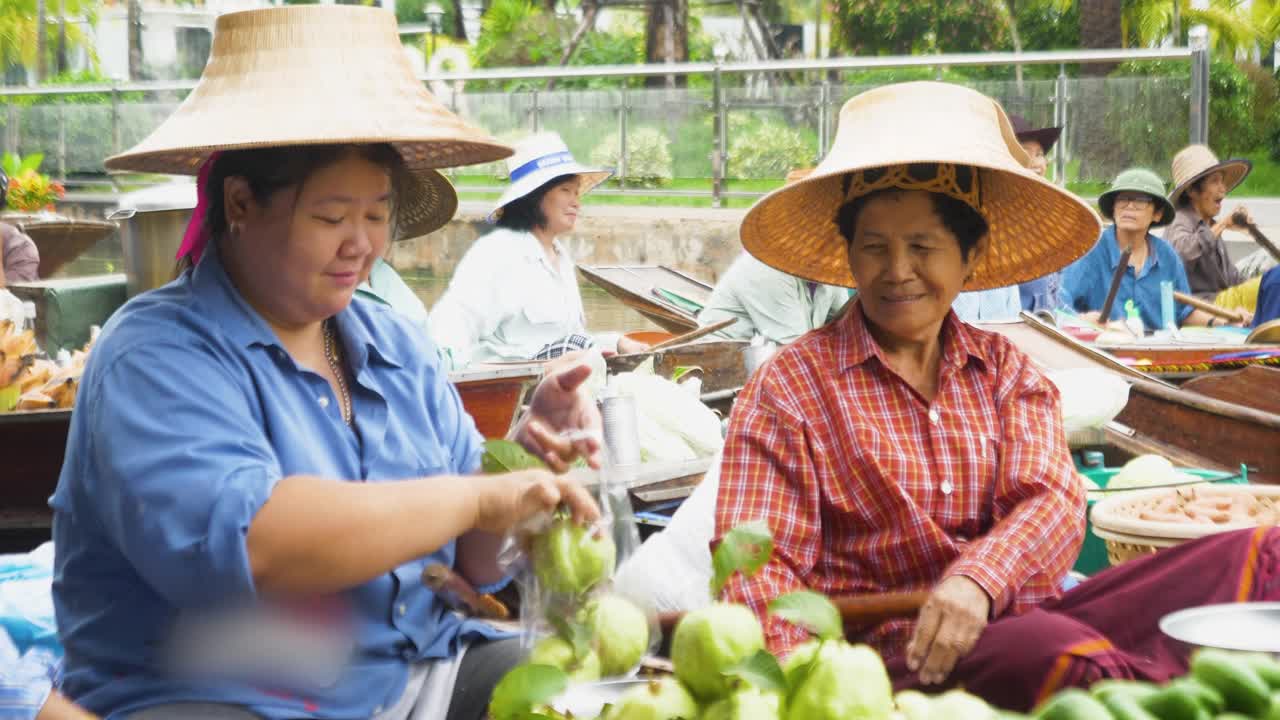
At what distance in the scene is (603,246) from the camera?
12.8m

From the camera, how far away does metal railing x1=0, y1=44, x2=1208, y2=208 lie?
35.4 ft

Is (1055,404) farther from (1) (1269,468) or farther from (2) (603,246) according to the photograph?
(2) (603,246)

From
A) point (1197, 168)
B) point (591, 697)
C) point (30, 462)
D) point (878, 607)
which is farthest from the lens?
point (1197, 168)

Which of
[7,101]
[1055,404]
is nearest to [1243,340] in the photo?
[1055,404]

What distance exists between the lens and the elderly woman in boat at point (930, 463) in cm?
223

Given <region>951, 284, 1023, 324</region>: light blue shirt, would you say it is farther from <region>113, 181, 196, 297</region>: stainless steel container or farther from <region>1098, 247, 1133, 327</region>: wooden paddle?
<region>113, 181, 196, 297</region>: stainless steel container

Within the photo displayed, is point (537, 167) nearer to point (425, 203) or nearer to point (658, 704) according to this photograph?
point (425, 203)

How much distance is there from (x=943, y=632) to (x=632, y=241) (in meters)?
10.6

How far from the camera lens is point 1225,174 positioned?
910cm

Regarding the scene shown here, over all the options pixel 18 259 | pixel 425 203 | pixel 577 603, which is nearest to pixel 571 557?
pixel 577 603

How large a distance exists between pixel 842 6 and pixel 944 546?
74.5 feet

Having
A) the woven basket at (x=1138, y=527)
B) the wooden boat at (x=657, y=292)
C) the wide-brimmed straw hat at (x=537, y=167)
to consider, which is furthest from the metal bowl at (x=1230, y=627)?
the wooden boat at (x=657, y=292)

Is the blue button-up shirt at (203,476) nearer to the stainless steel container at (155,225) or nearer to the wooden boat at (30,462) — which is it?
the wooden boat at (30,462)

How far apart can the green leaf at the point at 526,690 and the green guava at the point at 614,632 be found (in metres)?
0.14
